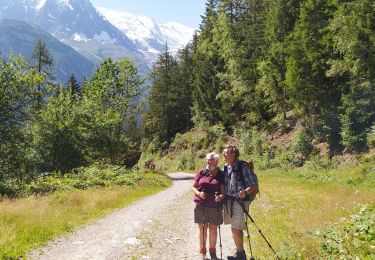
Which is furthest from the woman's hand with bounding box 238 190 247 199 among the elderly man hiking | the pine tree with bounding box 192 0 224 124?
the pine tree with bounding box 192 0 224 124

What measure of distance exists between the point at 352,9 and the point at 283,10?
40.1 feet

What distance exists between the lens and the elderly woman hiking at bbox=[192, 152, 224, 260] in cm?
894

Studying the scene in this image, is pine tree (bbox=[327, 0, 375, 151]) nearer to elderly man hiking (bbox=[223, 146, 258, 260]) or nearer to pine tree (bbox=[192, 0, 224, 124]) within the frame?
elderly man hiking (bbox=[223, 146, 258, 260])

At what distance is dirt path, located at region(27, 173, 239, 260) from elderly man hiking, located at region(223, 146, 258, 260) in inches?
43.2

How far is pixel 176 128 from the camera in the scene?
7419 centimetres

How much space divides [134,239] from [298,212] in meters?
6.75

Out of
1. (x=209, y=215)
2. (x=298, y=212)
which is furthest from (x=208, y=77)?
(x=209, y=215)

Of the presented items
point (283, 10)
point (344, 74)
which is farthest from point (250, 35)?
point (344, 74)

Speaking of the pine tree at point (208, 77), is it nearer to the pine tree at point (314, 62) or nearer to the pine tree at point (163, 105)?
the pine tree at point (163, 105)

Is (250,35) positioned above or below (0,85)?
above

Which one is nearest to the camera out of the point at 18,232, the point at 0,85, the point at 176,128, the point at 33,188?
the point at 18,232

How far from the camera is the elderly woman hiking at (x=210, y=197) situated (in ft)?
29.3

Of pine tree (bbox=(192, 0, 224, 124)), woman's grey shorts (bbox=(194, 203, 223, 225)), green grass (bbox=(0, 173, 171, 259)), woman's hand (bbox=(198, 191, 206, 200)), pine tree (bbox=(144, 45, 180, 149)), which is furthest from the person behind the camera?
pine tree (bbox=(144, 45, 180, 149))

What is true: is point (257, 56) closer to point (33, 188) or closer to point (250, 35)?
point (250, 35)
